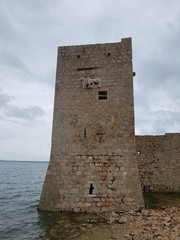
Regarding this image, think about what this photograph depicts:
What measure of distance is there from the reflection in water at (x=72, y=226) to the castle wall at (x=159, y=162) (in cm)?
535

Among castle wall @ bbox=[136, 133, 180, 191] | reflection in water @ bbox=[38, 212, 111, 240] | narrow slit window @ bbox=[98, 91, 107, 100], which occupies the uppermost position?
narrow slit window @ bbox=[98, 91, 107, 100]

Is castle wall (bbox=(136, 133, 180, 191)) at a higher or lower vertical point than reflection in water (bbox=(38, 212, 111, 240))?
higher

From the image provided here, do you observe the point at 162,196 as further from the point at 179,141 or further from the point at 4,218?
the point at 4,218

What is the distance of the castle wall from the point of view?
46.7ft

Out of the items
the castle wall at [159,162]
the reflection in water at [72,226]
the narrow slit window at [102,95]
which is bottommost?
the reflection in water at [72,226]

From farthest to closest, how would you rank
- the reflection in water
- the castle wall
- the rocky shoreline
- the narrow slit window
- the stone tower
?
the castle wall < the narrow slit window < the stone tower < the reflection in water < the rocky shoreline

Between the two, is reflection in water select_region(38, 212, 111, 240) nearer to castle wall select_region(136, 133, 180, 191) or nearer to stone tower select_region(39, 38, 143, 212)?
stone tower select_region(39, 38, 143, 212)

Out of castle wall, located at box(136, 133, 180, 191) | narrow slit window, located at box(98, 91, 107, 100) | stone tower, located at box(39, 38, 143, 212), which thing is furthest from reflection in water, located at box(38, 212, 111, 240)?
castle wall, located at box(136, 133, 180, 191)

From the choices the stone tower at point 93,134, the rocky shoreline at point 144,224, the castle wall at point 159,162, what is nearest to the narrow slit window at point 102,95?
the stone tower at point 93,134

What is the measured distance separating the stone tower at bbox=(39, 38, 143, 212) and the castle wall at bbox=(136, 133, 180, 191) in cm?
379

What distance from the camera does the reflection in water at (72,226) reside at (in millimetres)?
8141

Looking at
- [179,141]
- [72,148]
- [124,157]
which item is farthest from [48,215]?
[179,141]

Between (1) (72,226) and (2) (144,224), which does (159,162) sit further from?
(1) (72,226)

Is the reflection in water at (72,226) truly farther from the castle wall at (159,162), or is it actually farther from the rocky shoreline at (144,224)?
the castle wall at (159,162)
